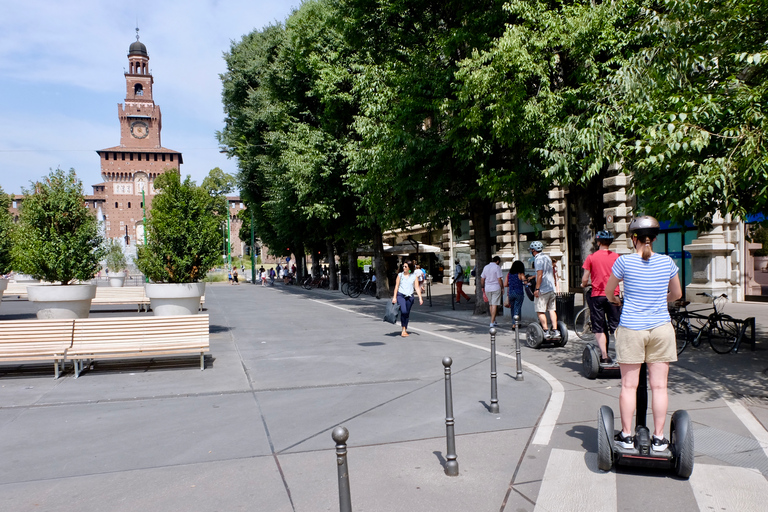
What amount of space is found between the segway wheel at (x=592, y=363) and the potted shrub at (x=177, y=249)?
7.95 meters

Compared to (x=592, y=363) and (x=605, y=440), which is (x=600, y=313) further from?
(x=605, y=440)

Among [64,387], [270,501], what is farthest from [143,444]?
[64,387]

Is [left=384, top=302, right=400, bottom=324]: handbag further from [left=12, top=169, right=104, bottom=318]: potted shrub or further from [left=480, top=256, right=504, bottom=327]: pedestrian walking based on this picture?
[left=12, top=169, right=104, bottom=318]: potted shrub

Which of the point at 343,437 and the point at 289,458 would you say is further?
the point at 289,458

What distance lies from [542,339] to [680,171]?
4.08 metres

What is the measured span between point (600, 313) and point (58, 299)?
387 inches

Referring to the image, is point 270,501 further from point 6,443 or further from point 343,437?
point 6,443

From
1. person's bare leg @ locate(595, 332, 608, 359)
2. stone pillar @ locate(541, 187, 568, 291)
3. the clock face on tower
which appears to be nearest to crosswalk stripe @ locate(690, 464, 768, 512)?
person's bare leg @ locate(595, 332, 608, 359)

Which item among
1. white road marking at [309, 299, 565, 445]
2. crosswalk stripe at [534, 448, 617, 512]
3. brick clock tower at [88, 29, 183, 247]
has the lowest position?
crosswalk stripe at [534, 448, 617, 512]

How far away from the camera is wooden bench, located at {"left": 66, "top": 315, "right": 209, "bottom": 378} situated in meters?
8.54

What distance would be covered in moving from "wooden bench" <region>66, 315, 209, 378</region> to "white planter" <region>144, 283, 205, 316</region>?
2.44 metres

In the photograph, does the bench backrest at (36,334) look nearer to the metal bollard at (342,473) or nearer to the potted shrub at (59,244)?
the potted shrub at (59,244)

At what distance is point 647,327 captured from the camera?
410cm

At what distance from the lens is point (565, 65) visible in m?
11.9
